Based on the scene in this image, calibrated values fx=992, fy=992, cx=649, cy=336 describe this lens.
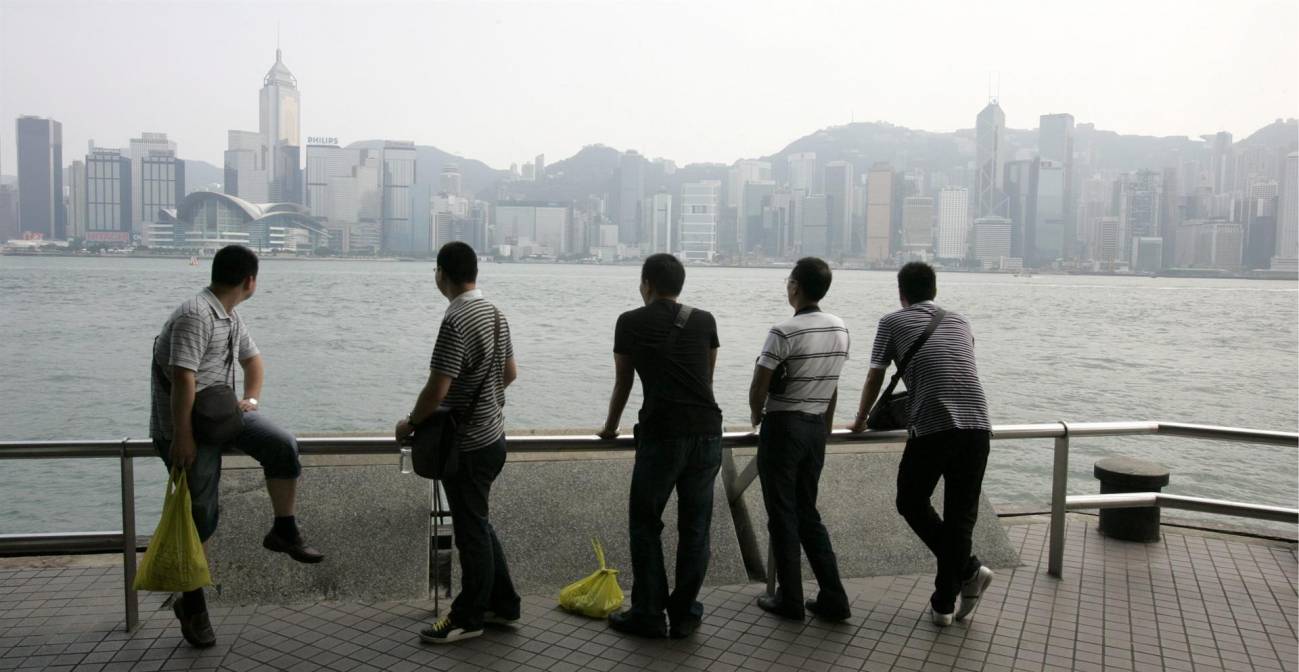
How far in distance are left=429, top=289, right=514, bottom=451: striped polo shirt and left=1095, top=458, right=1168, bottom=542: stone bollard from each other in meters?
4.00

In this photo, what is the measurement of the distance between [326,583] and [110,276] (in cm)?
11049

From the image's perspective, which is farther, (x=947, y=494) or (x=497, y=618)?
(x=947, y=494)

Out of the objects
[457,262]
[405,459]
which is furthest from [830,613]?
[457,262]

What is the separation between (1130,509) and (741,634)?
3.15 metres

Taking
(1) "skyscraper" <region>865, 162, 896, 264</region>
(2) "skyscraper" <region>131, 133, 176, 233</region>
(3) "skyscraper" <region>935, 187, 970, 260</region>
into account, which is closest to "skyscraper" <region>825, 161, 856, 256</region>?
(1) "skyscraper" <region>865, 162, 896, 264</region>

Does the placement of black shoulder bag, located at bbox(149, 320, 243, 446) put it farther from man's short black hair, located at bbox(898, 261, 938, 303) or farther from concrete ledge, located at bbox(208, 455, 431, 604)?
man's short black hair, located at bbox(898, 261, 938, 303)

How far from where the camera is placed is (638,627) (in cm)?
445

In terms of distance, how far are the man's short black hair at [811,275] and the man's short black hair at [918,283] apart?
40 centimetres

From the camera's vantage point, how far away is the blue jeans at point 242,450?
13.4ft

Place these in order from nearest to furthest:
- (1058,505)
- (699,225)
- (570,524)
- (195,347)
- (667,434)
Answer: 1. (195,347)
2. (667,434)
3. (570,524)
4. (1058,505)
5. (699,225)

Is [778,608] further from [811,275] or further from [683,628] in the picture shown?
[811,275]

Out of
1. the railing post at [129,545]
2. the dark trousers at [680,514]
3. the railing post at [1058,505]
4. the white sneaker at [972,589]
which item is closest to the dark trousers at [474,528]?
the dark trousers at [680,514]

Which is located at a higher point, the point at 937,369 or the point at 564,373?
the point at 937,369

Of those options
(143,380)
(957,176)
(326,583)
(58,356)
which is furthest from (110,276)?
(326,583)
